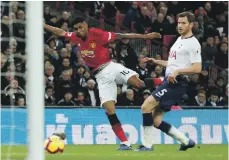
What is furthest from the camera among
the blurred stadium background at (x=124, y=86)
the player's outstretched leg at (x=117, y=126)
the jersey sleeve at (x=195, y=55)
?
the blurred stadium background at (x=124, y=86)

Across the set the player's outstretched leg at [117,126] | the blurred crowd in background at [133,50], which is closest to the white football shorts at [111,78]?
the player's outstretched leg at [117,126]

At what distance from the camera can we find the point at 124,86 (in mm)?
16344

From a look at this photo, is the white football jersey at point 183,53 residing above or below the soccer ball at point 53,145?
above

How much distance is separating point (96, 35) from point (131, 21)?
740cm

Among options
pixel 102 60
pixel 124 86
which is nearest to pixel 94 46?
pixel 102 60

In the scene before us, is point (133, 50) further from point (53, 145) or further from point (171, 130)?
point (53, 145)

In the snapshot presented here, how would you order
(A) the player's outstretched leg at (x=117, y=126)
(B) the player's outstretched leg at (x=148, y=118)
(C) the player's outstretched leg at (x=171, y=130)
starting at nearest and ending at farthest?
(B) the player's outstretched leg at (x=148, y=118)
(C) the player's outstretched leg at (x=171, y=130)
(A) the player's outstretched leg at (x=117, y=126)

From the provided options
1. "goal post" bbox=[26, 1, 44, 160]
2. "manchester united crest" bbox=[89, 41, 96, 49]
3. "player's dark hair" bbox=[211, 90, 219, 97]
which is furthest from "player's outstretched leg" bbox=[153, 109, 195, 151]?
"player's dark hair" bbox=[211, 90, 219, 97]

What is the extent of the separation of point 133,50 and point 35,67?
38.3ft

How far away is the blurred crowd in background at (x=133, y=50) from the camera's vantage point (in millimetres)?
15789

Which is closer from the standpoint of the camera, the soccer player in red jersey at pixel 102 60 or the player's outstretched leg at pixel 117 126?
the player's outstretched leg at pixel 117 126

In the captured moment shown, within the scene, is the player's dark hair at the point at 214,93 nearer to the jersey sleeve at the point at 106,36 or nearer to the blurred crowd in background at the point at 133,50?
the blurred crowd in background at the point at 133,50

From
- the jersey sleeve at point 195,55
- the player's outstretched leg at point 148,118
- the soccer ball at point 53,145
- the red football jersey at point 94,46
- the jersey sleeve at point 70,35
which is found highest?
the jersey sleeve at point 70,35

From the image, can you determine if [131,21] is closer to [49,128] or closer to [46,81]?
[46,81]
